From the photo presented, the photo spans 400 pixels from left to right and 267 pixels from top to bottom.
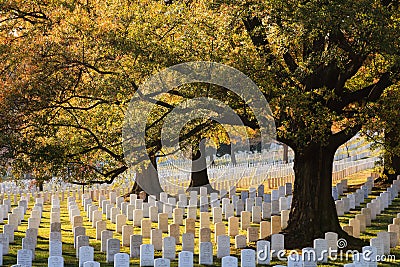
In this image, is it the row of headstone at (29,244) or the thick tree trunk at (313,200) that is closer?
the row of headstone at (29,244)

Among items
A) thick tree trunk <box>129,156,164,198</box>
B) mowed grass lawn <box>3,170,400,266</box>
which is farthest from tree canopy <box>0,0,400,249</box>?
thick tree trunk <box>129,156,164,198</box>

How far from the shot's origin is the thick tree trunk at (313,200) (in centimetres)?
1509

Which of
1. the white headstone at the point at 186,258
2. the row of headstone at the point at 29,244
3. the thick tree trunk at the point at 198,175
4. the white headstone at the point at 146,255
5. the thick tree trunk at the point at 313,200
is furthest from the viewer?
the thick tree trunk at the point at 198,175

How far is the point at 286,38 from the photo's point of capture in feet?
40.4

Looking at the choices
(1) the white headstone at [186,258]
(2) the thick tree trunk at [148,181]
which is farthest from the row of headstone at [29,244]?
(2) the thick tree trunk at [148,181]

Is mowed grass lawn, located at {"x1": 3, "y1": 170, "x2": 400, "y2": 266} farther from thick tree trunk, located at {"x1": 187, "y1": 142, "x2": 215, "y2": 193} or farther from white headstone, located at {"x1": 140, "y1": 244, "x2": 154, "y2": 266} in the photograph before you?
thick tree trunk, located at {"x1": 187, "y1": 142, "x2": 215, "y2": 193}

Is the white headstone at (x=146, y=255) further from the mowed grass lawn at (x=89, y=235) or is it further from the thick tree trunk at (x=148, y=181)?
the thick tree trunk at (x=148, y=181)

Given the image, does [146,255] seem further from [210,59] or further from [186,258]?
[210,59]

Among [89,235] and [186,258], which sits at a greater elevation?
[89,235]

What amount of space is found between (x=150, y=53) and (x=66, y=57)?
178cm

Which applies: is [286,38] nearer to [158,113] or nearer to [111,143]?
[158,113]

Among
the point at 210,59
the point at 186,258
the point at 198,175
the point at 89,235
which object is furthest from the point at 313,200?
the point at 198,175

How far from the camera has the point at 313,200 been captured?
50.3ft

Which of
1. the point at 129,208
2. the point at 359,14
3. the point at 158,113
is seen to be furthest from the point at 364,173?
the point at 359,14
